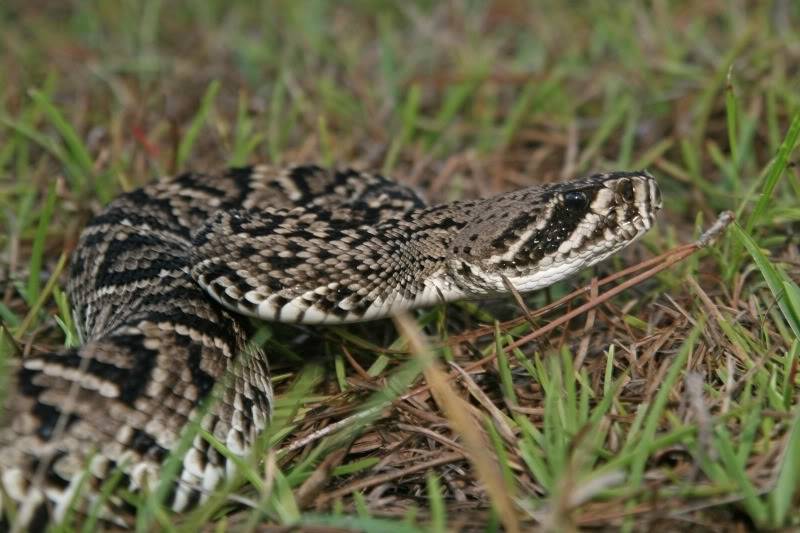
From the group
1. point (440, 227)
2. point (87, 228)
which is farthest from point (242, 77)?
point (440, 227)

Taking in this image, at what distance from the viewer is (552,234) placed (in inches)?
170

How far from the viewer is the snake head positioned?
432 cm

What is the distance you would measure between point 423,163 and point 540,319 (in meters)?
2.07

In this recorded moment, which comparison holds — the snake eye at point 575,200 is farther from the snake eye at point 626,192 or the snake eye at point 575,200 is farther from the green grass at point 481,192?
the green grass at point 481,192

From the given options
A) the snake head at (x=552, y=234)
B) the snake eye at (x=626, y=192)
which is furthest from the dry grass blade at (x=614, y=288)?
the snake eye at (x=626, y=192)

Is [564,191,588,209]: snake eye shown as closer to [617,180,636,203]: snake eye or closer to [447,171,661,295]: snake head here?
[447,171,661,295]: snake head

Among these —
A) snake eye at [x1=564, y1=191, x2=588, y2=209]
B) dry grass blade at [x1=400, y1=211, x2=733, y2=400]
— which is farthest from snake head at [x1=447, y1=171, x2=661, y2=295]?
dry grass blade at [x1=400, y1=211, x2=733, y2=400]

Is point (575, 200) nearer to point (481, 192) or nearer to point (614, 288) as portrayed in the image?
point (614, 288)

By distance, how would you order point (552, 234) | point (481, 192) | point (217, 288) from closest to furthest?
point (217, 288) < point (552, 234) < point (481, 192)

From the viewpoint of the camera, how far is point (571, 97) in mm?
6695

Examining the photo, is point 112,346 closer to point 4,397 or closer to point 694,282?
point 4,397

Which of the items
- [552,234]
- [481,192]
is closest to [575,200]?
[552,234]

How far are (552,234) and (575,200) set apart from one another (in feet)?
0.68

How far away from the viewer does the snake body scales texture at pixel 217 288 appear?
3.35 m
